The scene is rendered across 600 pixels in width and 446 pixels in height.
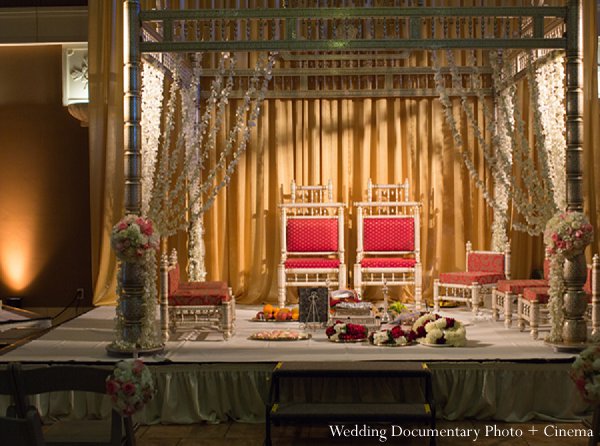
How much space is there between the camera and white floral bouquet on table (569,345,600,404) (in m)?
3.87

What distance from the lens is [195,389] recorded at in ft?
19.5

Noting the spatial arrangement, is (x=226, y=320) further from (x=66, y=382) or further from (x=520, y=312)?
(x=66, y=382)

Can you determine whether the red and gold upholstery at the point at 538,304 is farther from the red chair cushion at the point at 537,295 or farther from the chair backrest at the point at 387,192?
the chair backrest at the point at 387,192

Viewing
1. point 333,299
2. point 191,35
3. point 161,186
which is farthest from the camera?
point 191,35

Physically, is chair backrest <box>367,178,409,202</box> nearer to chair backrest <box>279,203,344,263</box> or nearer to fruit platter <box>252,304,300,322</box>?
chair backrest <box>279,203,344,263</box>

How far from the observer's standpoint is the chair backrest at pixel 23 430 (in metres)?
2.97

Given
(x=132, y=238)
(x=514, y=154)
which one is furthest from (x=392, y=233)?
(x=132, y=238)

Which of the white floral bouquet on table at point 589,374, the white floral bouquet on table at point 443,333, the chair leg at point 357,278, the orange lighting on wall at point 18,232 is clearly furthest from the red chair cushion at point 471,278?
the orange lighting on wall at point 18,232

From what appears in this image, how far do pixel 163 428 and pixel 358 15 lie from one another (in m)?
3.14

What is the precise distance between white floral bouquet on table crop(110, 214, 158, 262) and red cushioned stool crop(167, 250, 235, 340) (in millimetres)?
875

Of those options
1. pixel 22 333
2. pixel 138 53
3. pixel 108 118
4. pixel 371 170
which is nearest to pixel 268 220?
pixel 371 170

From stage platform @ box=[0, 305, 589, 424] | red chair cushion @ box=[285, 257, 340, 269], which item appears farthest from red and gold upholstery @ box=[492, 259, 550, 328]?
red chair cushion @ box=[285, 257, 340, 269]

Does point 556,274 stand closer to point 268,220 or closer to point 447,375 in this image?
point 447,375

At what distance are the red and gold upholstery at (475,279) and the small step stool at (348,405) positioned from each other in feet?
8.91
